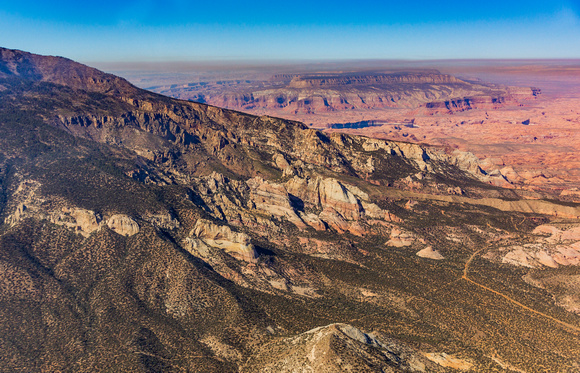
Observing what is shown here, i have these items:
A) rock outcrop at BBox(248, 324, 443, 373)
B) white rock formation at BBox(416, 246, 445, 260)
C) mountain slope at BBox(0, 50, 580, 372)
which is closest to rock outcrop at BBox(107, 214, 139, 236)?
mountain slope at BBox(0, 50, 580, 372)

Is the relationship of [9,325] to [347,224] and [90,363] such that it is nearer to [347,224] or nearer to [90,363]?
[90,363]

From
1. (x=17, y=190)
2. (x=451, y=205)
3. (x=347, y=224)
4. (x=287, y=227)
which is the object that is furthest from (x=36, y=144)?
(x=451, y=205)

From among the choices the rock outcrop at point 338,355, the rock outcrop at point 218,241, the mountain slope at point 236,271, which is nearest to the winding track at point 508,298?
the mountain slope at point 236,271

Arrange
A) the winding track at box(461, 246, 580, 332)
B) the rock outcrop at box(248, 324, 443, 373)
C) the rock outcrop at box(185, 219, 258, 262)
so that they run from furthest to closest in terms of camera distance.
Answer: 1. the rock outcrop at box(185, 219, 258, 262)
2. the winding track at box(461, 246, 580, 332)
3. the rock outcrop at box(248, 324, 443, 373)

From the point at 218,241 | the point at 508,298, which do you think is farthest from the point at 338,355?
the point at 218,241

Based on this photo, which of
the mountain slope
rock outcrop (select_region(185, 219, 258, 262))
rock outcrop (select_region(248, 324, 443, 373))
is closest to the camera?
rock outcrop (select_region(248, 324, 443, 373))

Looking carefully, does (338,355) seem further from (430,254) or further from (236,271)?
(430,254)

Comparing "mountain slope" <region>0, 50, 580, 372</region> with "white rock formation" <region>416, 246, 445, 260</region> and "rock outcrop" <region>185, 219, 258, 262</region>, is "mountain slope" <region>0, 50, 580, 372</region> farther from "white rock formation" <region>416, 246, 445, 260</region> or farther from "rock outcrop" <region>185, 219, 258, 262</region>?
"white rock formation" <region>416, 246, 445, 260</region>

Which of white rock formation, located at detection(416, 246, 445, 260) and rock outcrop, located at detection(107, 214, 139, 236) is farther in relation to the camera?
white rock formation, located at detection(416, 246, 445, 260)

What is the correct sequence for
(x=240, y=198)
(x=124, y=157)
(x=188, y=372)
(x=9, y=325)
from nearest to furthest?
(x=188, y=372), (x=9, y=325), (x=240, y=198), (x=124, y=157)
